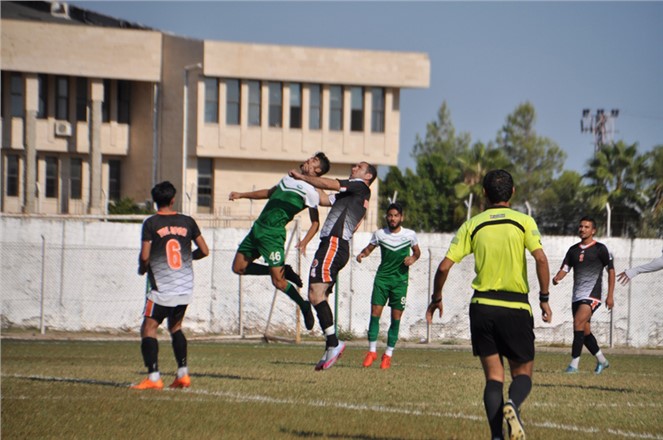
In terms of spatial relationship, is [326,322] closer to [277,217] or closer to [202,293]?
[277,217]

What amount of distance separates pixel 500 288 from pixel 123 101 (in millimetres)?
50496

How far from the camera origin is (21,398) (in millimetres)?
11430

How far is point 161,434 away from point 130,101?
49715 mm

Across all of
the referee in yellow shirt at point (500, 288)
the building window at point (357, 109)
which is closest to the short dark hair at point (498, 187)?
the referee in yellow shirt at point (500, 288)

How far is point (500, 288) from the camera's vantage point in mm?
8711

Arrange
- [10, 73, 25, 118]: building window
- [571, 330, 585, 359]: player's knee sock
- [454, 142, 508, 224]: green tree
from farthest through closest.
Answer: [454, 142, 508, 224]: green tree < [10, 73, 25, 118]: building window < [571, 330, 585, 359]: player's knee sock

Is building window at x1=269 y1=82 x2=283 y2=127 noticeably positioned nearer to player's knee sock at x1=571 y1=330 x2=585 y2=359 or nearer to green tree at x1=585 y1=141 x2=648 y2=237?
green tree at x1=585 y1=141 x2=648 y2=237

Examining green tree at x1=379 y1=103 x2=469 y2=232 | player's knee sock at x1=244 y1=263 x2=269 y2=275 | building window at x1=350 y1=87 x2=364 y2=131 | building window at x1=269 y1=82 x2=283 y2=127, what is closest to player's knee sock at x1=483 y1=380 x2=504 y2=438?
player's knee sock at x1=244 y1=263 x2=269 y2=275

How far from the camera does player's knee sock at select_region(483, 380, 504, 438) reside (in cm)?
850

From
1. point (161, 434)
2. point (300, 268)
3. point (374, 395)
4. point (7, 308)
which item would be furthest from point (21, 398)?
point (7, 308)

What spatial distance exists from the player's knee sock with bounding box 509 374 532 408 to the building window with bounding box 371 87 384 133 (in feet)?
157

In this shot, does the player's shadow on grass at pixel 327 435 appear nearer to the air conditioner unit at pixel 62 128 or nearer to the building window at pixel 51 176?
the air conditioner unit at pixel 62 128

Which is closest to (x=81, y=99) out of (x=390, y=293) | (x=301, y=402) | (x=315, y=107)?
(x=315, y=107)

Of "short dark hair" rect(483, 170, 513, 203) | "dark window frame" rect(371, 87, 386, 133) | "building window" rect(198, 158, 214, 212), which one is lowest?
"short dark hair" rect(483, 170, 513, 203)
